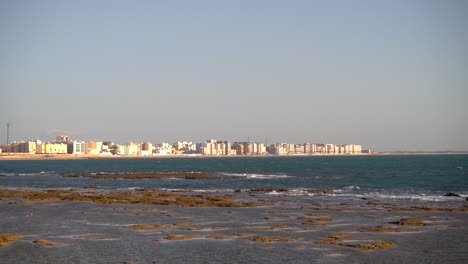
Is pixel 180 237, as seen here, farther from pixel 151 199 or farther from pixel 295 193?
pixel 295 193

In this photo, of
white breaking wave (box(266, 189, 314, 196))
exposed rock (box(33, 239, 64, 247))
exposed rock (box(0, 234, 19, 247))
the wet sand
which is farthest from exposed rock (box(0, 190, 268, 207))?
exposed rock (box(33, 239, 64, 247))

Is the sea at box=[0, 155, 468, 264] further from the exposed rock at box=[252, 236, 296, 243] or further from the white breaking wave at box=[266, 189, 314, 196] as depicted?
the white breaking wave at box=[266, 189, 314, 196]

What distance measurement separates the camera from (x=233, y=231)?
36.7 m

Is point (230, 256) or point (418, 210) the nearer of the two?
point (230, 256)

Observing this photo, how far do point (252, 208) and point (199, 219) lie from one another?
996 cm

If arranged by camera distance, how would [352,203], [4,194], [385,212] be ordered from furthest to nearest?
[4,194] < [352,203] < [385,212]

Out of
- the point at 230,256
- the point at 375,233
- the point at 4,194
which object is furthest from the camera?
the point at 4,194

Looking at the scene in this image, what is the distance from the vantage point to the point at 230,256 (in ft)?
92.2

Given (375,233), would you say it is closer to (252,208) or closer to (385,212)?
(385,212)

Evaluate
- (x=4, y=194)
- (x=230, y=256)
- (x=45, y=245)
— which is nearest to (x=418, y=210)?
(x=230, y=256)

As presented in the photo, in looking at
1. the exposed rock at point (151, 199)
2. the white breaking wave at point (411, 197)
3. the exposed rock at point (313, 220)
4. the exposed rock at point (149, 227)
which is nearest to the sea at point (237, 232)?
the exposed rock at point (313, 220)

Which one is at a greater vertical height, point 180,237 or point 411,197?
point 180,237

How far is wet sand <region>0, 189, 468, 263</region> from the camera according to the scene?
28266 mm

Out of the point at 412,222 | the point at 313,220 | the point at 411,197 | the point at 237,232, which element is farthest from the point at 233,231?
the point at 411,197
